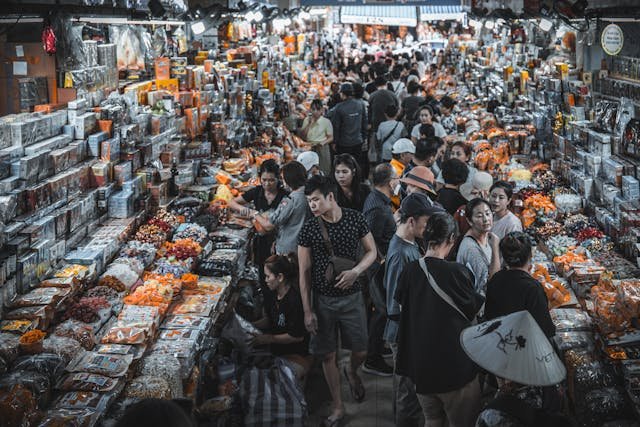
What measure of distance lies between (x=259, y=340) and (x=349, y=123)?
5.82 metres

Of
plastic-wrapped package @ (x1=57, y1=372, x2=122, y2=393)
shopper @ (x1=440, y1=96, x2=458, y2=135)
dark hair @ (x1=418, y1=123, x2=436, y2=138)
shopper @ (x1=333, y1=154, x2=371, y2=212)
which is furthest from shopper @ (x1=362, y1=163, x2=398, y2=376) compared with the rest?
shopper @ (x1=440, y1=96, x2=458, y2=135)

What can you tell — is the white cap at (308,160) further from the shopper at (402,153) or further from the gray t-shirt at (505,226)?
the gray t-shirt at (505,226)

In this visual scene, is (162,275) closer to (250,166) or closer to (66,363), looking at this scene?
(66,363)

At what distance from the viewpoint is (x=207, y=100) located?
9.88 m

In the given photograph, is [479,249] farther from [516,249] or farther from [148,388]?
[148,388]

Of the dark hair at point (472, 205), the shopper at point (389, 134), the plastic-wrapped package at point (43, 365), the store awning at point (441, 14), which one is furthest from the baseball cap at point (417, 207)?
the store awning at point (441, 14)

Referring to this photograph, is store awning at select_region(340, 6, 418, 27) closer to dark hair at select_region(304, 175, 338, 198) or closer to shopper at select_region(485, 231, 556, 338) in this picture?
dark hair at select_region(304, 175, 338, 198)

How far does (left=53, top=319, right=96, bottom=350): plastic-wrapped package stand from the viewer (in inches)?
188

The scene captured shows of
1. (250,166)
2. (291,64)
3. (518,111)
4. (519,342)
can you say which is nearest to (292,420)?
(519,342)

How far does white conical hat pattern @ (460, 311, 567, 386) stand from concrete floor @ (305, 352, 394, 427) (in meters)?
2.40

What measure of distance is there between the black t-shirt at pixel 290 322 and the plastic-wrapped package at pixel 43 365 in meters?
1.46

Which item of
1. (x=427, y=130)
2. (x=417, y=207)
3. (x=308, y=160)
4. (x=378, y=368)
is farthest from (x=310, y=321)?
(x=427, y=130)

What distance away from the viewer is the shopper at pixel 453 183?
6.07m

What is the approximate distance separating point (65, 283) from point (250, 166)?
4.88m
